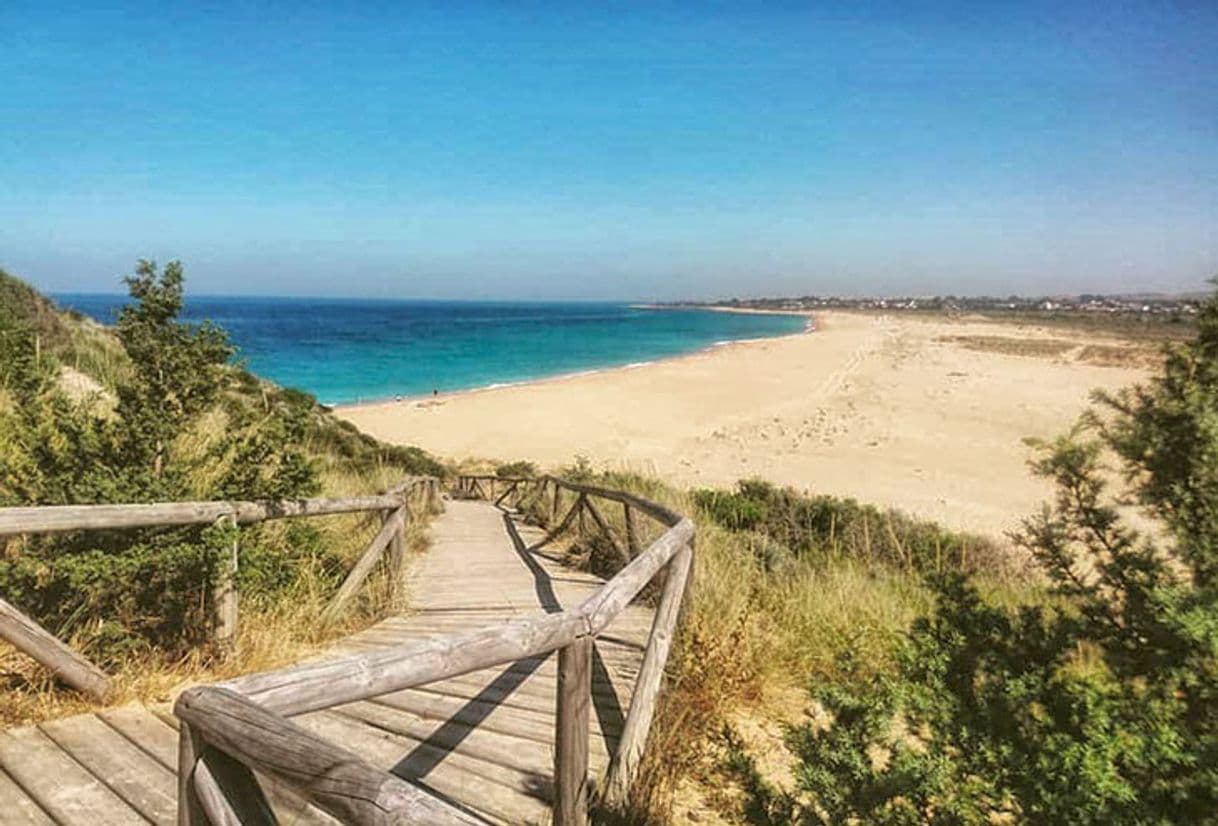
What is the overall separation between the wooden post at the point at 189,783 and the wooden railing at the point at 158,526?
2.18 m

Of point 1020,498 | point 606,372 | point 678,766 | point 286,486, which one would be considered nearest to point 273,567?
point 286,486

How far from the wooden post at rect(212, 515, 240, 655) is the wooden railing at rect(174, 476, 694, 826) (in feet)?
8.26

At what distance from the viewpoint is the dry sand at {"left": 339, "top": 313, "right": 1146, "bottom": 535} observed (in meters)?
18.9

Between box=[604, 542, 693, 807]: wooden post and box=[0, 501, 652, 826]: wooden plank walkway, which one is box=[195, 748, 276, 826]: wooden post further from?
box=[604, 542, 693, 807]: wooden post

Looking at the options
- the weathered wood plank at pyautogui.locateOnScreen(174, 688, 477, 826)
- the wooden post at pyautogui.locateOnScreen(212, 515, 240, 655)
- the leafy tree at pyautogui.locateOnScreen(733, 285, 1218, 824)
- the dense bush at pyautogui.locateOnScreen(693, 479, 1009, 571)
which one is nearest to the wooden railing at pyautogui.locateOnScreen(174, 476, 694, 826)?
the weathered wood plank at pyautogui.locateOnScreen(174, 688, 477, 826)

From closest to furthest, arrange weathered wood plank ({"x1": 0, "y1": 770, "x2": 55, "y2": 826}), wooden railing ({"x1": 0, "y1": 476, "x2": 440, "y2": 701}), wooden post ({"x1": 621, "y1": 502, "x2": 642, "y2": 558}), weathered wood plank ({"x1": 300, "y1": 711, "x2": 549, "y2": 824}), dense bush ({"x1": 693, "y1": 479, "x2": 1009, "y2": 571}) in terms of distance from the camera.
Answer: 1. weathered wood plank ({"x1": 0, "y1": 770, "x2": 55, "y2": 826})
2. weathered wood plank ({"x1": 300, "y1": 711, "x2": 549, "y2": 824})
3. wooden railing ({"x1": 0, "y1": 476, "x2": 440, "y2": 701})
4. wooden post ({"x1": 621, "y1": 502, "x2": 642, "y2": 558})
5. dense bush ({"x1": 693, "y1": 479, "x2": 1009, "y2": 571})

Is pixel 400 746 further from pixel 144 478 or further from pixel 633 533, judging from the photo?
pixel 633 533

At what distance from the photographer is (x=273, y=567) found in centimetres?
Answer: 522

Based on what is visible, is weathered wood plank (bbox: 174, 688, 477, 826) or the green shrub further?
the green shrub

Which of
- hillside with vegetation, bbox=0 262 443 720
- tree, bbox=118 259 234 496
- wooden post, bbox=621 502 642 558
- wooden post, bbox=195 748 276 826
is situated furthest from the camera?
wooden post, bbox=621 502 642 558

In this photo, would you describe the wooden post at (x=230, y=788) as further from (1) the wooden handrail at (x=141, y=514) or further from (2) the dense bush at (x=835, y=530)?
(2) the dense bush at (x=835, y=530)

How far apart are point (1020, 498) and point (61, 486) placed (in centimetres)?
1895

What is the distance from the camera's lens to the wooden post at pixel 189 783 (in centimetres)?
169

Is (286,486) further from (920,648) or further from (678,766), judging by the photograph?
(920,648)
